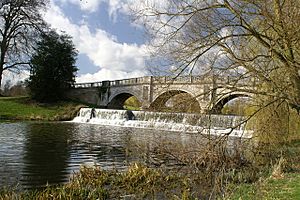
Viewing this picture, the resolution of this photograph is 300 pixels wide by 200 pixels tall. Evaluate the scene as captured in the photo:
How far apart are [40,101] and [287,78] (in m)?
33.0

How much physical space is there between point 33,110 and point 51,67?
18.9ft

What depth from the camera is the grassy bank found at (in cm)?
3163

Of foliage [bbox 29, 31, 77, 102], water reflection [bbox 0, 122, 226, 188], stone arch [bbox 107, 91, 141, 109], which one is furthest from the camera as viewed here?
stone arch [bbox 107, 91, 141, 109]

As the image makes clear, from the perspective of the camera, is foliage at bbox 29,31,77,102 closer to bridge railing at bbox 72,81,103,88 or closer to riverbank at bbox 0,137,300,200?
bridge railing at bbox 72,81,103,88

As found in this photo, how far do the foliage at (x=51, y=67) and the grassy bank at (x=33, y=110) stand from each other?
1376 millimetres

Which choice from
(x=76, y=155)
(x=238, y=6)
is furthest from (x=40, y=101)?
(x=238, y=6)

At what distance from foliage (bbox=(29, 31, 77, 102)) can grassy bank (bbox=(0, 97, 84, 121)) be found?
1.38 m

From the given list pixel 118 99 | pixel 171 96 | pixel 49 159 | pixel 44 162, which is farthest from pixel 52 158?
pixel 118 99

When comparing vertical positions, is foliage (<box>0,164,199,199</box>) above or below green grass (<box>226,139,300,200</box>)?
below

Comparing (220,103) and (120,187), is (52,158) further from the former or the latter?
(220,103)

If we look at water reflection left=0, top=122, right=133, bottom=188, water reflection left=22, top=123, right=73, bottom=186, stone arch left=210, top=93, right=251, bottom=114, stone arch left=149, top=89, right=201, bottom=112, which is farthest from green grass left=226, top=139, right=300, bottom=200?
water reflection left=22, top=123, right=73, bottom=186

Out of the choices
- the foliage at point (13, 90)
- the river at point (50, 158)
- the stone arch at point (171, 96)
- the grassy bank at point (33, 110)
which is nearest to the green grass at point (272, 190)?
the stone arch at point (171, 96)

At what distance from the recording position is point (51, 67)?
124 feet

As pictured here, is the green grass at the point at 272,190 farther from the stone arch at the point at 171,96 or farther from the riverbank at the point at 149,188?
the stone arch at the point at 171,96
